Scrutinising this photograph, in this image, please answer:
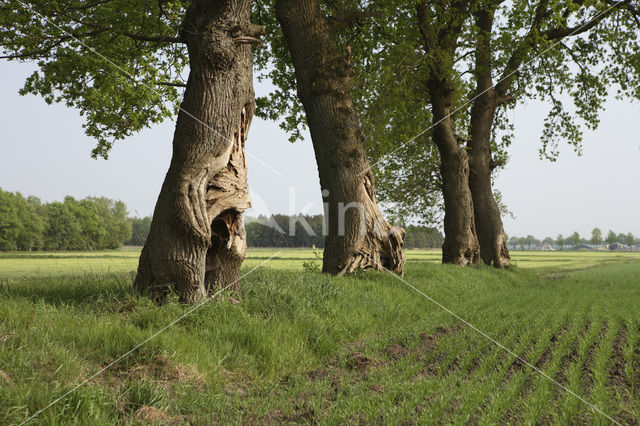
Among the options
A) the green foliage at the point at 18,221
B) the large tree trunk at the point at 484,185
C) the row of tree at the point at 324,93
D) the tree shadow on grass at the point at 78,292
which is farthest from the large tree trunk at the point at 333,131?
the large tree trunk at the point at 484,185

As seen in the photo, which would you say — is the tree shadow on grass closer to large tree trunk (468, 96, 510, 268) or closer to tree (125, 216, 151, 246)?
tree (125, 216, 151, 246)

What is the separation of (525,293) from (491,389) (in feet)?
36.3

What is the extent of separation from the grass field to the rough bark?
43.4ft

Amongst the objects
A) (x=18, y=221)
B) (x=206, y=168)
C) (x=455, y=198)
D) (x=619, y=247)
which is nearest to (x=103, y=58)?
(x=18, y=221)

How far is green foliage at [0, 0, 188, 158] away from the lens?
11.8 m

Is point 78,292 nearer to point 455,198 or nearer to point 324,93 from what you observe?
point 324,93

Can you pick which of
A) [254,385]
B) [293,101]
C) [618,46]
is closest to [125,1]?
[293,101]

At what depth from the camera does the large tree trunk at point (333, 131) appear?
39.0ft

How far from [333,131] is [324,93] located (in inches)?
38.7

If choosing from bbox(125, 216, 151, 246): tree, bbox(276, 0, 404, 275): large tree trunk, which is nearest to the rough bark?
bbox(276, 0, 404, 275): large tree trunk

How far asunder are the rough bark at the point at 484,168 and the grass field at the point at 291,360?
521 inches

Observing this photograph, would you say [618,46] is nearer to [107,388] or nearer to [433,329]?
[433,329]

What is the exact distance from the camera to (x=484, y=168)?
2211 centimetres

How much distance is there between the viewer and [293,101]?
57.2 feet
